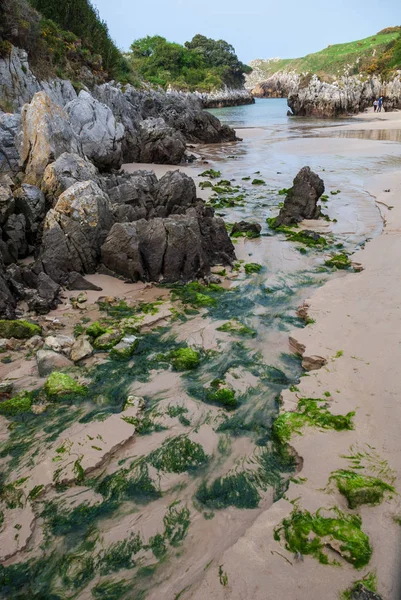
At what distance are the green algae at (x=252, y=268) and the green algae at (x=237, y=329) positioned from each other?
7.89 feet

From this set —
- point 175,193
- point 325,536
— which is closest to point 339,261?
point 175,193

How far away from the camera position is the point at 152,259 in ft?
27.9

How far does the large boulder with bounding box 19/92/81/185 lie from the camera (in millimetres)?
10875

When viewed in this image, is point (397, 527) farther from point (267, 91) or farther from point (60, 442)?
point (267, 91)

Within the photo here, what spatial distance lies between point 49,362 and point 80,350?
1.68ft

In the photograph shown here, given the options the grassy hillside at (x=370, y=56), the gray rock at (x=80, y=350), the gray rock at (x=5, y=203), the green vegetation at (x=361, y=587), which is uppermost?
the grassy hillside at (x=370, y=56)

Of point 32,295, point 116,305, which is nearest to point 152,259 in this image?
point 116,305

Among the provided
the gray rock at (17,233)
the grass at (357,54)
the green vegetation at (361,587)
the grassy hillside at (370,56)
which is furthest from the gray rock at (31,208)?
the grass at (357,54)

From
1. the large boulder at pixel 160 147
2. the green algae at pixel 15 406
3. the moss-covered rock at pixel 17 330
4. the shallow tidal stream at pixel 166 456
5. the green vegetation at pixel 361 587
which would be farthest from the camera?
the large boulder at pixel 160 147

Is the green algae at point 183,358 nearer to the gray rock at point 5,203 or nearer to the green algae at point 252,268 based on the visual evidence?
the green algae at point 252,268

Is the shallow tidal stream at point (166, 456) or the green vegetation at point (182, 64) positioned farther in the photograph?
the green vegetation at point (182, 64)

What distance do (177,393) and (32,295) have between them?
369 centimetres

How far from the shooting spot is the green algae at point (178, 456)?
412cm

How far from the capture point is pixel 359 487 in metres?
3.54
